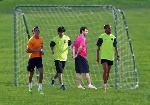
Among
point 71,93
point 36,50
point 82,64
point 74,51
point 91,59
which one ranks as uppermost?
point 91,59

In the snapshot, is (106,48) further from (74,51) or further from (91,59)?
(91,59)

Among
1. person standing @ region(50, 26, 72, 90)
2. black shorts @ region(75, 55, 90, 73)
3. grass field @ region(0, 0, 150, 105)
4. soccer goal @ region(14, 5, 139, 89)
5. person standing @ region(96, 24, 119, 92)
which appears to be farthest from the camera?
soccer goal @ region(14, 5, 139, 89)

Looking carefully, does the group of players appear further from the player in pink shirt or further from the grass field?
the grass field

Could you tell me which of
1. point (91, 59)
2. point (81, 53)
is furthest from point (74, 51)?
point (91, 59)

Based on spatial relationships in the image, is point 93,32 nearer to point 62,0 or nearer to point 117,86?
point 117,86

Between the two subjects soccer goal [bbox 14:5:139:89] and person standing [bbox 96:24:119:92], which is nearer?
person standing [bbox 96:24:119:92]

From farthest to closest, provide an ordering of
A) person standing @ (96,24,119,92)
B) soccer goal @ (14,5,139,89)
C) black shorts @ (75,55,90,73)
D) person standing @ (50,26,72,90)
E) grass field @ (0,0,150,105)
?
soccer goal @ (14,5,139,89)
black shorts @ (75,55,90,73)
person standing @ (50,26,72,90)
person standing @ (96,24,119,92)
grass field @ (0,0,150,105)

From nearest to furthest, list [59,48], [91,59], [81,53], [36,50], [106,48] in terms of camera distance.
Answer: [36,50]
[106,48]
[59,48]
[81,53]
[91,59]

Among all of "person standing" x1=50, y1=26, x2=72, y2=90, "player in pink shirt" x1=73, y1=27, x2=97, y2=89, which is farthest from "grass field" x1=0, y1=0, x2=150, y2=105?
"player in pink shirt" x1=73, y1=27, x2=97, y2=89

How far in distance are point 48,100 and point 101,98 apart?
4.67 ft

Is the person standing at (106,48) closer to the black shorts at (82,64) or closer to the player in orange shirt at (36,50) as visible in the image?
the black shorts at (82,64)

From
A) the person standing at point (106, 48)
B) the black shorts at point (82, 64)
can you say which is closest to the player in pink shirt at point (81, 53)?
the black shorts at point (82, 64)

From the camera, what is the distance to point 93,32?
36.7 meters

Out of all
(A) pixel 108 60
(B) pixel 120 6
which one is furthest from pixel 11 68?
(B) pixel 120 6
